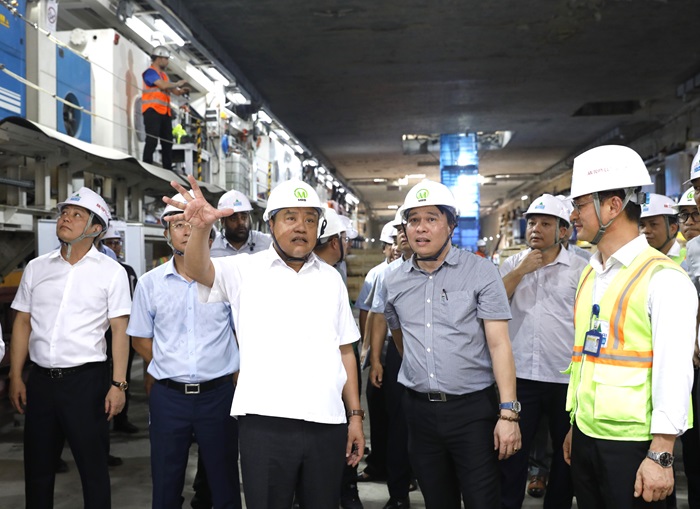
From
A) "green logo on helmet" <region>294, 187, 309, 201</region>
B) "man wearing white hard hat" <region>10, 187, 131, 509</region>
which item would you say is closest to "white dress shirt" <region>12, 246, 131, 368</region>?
"man wearing white hard hat" <region>10, 187, 131, 509</region>

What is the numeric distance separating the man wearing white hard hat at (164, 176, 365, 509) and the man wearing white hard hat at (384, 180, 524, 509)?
443 mm

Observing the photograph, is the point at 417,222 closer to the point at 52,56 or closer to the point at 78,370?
the point at 78,370

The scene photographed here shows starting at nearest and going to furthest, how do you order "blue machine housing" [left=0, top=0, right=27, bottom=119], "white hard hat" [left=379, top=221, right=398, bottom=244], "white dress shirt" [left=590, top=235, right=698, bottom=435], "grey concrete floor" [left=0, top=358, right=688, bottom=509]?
1. "white dress shirt" [left=590, top=235, right=698, bottom=435]
2. "grey concrete floor" [left=0, top=358, right=688, bottom=509]
3. "blue machine housing" [left=0, top=0, right=27, bottom=119]
4. "white hard hat" [left=379, top=221, right=398, bottom=244]

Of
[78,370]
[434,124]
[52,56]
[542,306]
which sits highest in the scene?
[434,124]

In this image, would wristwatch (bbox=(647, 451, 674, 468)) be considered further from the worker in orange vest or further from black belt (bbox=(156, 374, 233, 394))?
the worker in orange vest

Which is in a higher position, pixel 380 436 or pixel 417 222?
pixel 417 222

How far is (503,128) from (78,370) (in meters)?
14.8

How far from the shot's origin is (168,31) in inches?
315

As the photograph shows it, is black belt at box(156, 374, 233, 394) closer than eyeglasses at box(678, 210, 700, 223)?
Yes

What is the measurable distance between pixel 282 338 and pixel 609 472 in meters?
1.19

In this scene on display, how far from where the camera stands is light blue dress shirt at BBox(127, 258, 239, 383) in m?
2.87

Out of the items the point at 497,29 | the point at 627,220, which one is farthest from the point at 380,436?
the point at 497,29

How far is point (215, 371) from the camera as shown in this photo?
9.53 ft

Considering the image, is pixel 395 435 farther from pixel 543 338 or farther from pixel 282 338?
pixel 282 338
